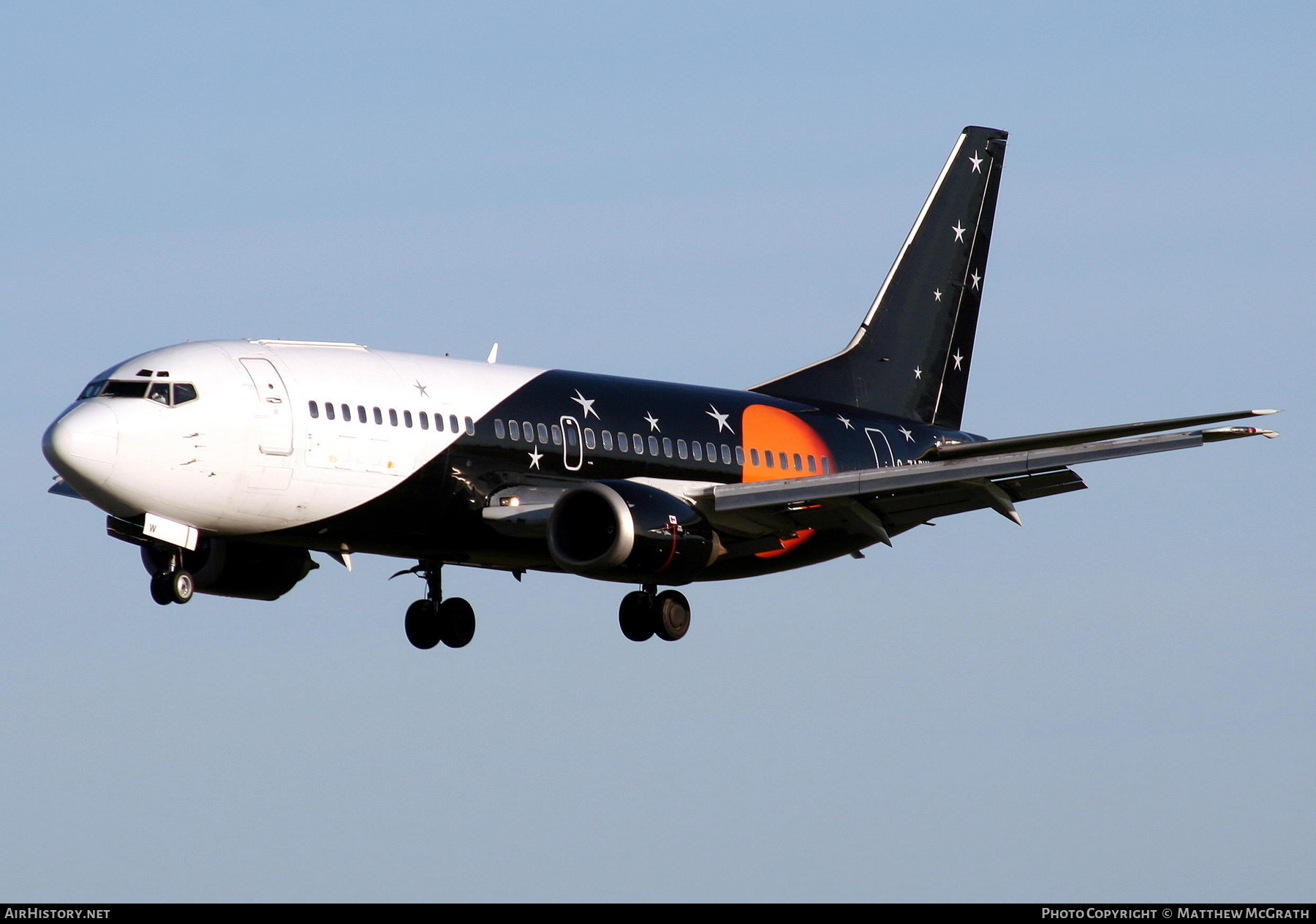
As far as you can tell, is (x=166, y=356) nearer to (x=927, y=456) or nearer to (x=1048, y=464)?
(x=1048, y=464)

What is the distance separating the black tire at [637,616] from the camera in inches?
1607

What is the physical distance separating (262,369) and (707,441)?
1040cm

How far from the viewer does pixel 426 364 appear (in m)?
39.1

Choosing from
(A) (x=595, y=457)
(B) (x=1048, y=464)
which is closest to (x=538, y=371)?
(A) (x=595, y=457)

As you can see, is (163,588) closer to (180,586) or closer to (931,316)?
(180,586)

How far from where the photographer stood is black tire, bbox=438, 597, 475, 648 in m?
42.4

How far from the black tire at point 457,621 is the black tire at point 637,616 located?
3451 millimetres

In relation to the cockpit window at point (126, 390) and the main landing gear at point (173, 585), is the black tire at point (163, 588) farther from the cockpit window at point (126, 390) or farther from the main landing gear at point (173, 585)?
the cockpit window at point (126, 390)

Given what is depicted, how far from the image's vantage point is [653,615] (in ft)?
134

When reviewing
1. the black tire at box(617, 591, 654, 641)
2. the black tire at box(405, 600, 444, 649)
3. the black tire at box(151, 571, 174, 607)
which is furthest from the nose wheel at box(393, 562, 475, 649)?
the black tire at box(151, 571, 174, 607)

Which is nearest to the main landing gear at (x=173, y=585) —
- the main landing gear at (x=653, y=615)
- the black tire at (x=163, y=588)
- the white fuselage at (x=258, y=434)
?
the black tire at (x=163, y=588)

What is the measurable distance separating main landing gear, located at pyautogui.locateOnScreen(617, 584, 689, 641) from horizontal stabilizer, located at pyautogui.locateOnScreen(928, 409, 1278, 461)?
7158 millimetres

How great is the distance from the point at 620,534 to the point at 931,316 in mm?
16344

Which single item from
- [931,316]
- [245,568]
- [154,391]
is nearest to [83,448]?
[154,391]
